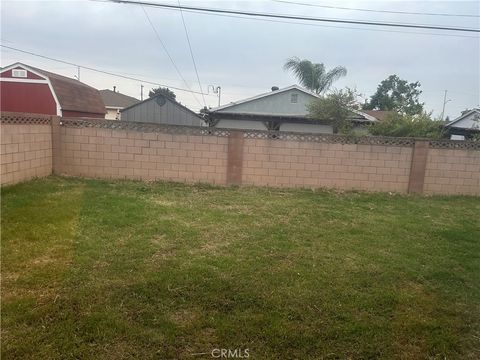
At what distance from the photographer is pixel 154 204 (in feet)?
21.0

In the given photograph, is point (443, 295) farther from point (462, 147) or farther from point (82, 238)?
point (462, 147)

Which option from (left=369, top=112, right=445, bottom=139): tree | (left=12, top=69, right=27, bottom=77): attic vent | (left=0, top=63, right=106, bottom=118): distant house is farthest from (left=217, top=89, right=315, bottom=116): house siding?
(left=12, top=69, right=27, bottom=77): attic vent

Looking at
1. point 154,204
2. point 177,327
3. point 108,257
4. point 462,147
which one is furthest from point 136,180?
point 462,147

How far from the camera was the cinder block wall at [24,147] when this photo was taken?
643 cm

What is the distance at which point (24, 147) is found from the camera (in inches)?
277

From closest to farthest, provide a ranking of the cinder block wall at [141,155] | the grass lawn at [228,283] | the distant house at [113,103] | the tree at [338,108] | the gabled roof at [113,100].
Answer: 1. the grass lawn at [228,283]
2. the cinder block wall at [141,155]
3. the tree at [338,108]
4. the distant house at [113,103]
5. the gabled roof at [113,100]

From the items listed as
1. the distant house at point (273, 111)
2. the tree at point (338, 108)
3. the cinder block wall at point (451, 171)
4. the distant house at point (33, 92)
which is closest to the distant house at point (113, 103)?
the distant house at point (33, 92)

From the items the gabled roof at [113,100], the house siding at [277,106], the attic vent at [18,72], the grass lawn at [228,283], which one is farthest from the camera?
the gabled roof at [113,100]

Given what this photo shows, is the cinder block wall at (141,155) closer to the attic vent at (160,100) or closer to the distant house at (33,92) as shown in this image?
the distant house at (33,92)

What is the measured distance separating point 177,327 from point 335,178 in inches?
267

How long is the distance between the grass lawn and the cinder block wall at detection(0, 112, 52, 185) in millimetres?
588

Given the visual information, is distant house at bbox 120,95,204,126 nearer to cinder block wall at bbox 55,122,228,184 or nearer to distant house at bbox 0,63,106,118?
distant house at bbox 0,63,106,118

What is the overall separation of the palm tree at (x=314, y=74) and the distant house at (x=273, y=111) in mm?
4210

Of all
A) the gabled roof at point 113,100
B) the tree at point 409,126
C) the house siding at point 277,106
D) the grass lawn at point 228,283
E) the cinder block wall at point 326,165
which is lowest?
the grass lawn at point 228,283
